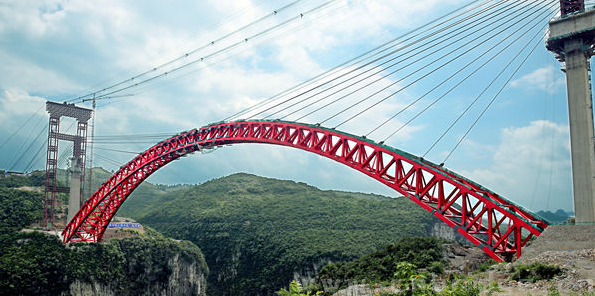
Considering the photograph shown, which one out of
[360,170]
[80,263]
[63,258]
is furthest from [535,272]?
[80,263]

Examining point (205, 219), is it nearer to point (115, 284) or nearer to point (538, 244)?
point (115, 284)

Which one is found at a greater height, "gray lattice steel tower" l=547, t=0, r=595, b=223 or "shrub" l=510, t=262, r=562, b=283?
"gray lattice steel tower" l=547, t=0, r=595, b=223

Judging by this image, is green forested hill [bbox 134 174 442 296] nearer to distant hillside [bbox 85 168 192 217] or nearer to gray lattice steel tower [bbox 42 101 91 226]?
distant hillside [bbox 85 168 192 217]

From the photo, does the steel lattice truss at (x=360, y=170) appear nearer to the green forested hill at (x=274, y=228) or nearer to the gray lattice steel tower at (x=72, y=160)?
the gray lattice steel tower at (x=72, y=160)

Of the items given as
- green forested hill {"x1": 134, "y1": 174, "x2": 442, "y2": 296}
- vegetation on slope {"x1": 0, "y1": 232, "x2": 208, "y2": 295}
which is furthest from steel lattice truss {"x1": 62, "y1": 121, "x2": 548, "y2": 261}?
green forested hill {"x1": 134, "y1": 174, "x2": 442, "y2": 296}

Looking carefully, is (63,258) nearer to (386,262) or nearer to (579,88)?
(386,262)

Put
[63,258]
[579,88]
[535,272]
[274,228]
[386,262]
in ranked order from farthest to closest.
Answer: [274,228]
[63,258]
[386,262]
[579,88]
[535,272]
